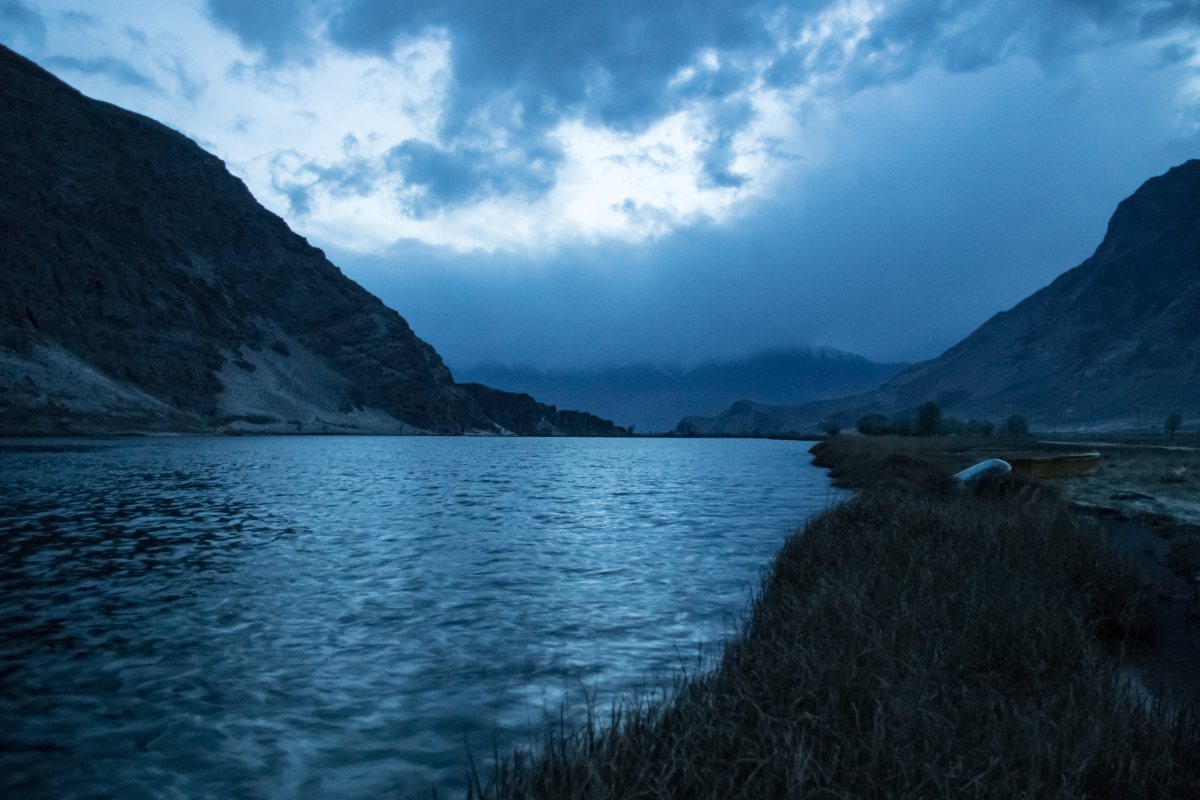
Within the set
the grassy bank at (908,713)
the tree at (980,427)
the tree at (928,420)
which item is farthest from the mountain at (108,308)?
the tree at (980,427)

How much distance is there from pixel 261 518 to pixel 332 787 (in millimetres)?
22436

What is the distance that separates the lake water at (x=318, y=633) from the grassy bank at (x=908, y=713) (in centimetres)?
207

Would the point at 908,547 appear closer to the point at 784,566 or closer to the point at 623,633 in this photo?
the point at 784,566

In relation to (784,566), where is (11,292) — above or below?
above

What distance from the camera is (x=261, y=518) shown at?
2745cm

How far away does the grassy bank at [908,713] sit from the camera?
5133 millimetres

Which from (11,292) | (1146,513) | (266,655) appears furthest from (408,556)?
(11,292)

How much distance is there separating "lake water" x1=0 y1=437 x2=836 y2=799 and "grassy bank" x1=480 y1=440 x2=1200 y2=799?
2072 millimetres

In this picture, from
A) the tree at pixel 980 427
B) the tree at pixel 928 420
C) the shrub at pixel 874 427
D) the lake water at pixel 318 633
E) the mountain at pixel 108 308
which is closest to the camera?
the lake water at pixel 318 633

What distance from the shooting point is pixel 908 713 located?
6.11m

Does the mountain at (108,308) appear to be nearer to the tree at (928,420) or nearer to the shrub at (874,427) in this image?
the shrub at (874,427)

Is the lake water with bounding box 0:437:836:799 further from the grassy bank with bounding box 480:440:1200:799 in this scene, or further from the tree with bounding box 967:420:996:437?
the tree with bounding box 967:420:996:437

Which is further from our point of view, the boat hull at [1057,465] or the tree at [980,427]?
the tree at [980,427]

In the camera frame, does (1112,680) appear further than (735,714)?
Yes
